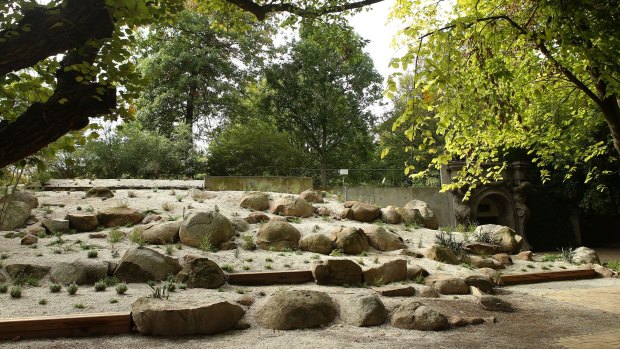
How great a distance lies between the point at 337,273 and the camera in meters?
7.44

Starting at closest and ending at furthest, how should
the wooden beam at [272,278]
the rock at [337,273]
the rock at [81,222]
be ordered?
the wooden beam at [272,278], the rock at [337,273], the rock at [81,222]

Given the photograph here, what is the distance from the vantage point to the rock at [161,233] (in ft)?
27.8

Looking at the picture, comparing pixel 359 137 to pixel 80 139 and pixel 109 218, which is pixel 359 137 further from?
pixel 80 139

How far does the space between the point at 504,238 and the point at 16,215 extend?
11837 millimetres

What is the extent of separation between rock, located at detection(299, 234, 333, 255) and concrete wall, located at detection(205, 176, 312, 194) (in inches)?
166

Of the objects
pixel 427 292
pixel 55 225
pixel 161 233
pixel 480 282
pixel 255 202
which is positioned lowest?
pixel 427 292

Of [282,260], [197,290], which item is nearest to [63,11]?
[197,290]

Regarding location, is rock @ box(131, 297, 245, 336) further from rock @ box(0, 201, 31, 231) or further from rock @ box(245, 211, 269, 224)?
rock @ box(0, 201, 31, 231)

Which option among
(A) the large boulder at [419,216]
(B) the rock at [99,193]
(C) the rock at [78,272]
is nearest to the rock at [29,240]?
(C) the rock at [78,272]

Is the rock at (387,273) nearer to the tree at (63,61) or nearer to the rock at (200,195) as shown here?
the rock at (200,195)

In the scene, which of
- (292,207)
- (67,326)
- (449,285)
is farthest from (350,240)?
(67,326)

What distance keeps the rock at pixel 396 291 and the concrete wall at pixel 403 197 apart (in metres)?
8.29

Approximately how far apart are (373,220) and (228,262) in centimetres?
488

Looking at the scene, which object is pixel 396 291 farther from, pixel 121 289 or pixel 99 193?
pixel 99 193
